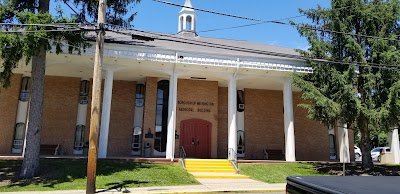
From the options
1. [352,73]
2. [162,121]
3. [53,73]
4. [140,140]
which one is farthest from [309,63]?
[53,73]

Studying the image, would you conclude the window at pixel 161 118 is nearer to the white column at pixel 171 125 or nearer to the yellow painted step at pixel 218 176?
the white column at pixel 171 125

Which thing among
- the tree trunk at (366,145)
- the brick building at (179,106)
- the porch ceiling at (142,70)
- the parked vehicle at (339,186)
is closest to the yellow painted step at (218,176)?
the brick building at (179,106)

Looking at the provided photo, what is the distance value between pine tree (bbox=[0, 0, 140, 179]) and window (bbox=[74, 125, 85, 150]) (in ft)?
28.9

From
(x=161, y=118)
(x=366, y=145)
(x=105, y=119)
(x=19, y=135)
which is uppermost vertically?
(x=161, y=118)

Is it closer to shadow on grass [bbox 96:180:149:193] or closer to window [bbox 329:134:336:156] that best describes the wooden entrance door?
shadow on grass [bbox 96:180:149:193]

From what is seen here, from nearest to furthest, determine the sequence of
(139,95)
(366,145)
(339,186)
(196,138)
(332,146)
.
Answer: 1. (339,186)
2. (366,145)
3. (196,138)
4. (139,95)
5. (332,146)

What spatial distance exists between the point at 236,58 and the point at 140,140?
29.8 feet

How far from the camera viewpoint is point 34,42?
42.2ft

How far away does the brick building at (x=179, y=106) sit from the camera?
20.9 metres

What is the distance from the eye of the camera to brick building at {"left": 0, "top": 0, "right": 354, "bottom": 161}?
68.6 ft

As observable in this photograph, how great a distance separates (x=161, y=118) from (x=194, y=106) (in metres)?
2.58

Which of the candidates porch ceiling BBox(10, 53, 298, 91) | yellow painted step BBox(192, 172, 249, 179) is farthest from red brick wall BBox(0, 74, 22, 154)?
yellow painted step BBox(192, 172, 249, 179)

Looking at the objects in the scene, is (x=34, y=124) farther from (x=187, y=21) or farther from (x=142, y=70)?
(x=187, y=21)

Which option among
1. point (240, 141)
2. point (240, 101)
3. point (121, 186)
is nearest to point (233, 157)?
point (240, 141)
